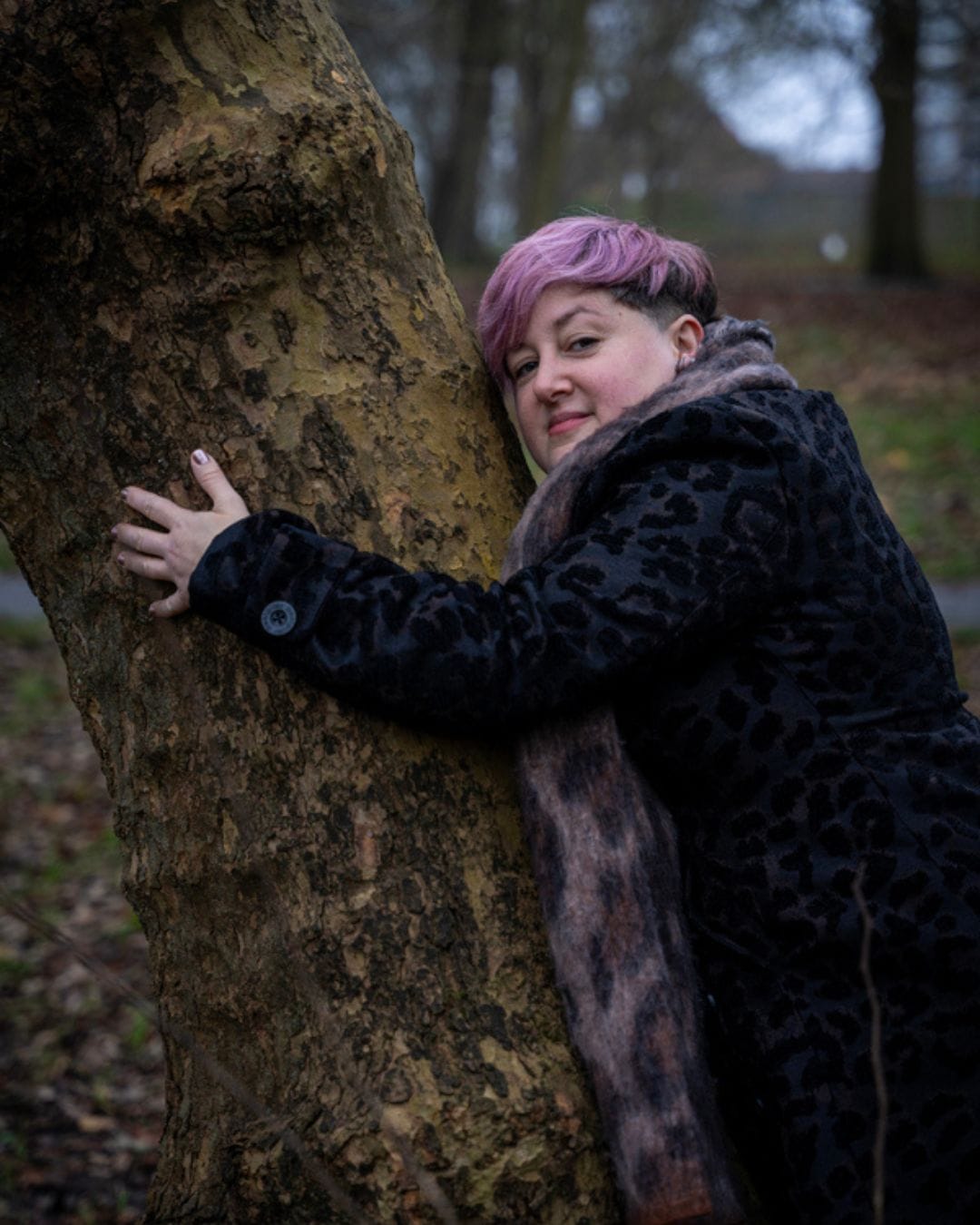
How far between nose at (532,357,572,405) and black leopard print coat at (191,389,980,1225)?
288 mm

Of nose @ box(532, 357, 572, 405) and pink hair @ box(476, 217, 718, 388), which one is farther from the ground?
pink hair @ box(476, 217, 718, 388)

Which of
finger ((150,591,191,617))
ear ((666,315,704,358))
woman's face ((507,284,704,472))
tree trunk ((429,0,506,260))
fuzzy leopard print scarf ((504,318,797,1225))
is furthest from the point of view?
tree trunk ((429,0,506,260))

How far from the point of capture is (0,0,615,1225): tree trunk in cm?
178

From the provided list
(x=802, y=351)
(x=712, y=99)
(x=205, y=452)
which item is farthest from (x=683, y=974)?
(x=712, y=99)

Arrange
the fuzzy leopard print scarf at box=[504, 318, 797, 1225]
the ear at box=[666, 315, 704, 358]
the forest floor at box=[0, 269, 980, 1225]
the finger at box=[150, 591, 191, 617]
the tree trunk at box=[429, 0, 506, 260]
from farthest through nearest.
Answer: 1. the tree trunk at box=[429, 0, 506, 260]
2. the forest floor at box=[0, 269, 980, 1225]
3. the ear at box=[666, 315, 704, 358]
4. the finger at box=[150, 591, 191, 617]
5. the fuzzy leopard print scarf at box=[504, 318, 797, 1225]

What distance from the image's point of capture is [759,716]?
184 centimetres

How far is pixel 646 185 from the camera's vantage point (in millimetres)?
31750

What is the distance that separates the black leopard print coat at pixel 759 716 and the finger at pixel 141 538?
0.34 ft

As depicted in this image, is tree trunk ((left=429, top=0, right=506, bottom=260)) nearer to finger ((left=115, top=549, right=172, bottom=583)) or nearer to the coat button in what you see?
finger ((left=115, top=549, right=172, bottom=583))

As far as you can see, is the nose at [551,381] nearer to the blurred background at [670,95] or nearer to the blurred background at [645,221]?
the blurred background at [645,221]

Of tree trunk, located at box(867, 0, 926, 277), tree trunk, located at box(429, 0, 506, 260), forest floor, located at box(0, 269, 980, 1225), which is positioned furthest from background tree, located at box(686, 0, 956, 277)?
forest floor, located at box(0, 269, 980, 1225)

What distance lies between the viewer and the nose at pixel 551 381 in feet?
7.11

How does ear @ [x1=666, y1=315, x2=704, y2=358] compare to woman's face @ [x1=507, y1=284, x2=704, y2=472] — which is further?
ear @ [x1=666, y1=315, x2=704, y2=358]

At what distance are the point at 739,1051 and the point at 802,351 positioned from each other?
46.3 ft
